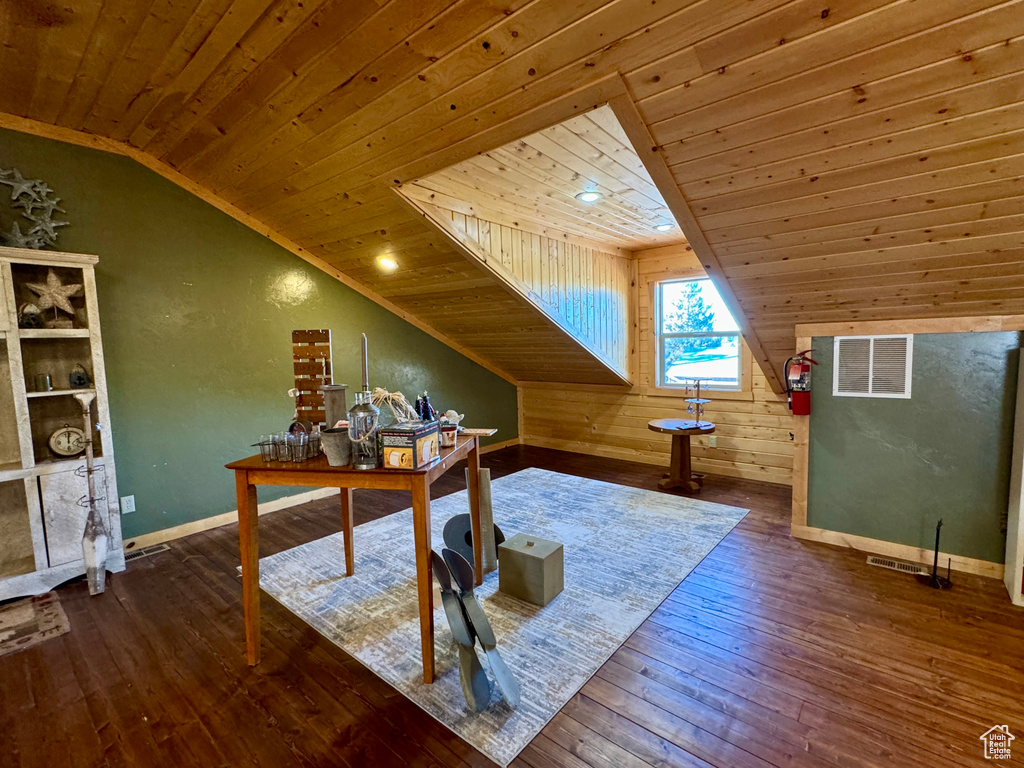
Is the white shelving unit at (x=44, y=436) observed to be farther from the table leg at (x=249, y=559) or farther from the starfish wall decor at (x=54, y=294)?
the table leg at (x=249, y=559)

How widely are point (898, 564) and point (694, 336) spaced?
2.62 metres

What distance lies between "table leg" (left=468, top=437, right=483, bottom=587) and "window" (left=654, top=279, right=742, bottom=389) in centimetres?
316

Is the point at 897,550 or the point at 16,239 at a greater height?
the point at 16,239

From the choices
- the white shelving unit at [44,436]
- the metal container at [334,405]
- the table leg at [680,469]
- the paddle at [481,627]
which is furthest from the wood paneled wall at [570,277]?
the white shelving unit at [44,436]

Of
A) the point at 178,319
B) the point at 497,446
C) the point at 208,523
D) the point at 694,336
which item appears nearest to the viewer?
the point at 178,319

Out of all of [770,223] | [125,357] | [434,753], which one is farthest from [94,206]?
[770,223]

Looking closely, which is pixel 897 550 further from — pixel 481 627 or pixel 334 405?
pixel 334 405

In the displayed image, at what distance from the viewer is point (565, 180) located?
275 cm

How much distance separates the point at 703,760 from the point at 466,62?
248cm

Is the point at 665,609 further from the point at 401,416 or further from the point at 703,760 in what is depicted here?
the point at 401,416

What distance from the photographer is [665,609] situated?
89.3 inches

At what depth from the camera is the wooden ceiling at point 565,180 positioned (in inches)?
88.2

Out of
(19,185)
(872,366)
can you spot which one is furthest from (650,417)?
(19,185)

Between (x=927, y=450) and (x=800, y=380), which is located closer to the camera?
(x=927, y=450)
